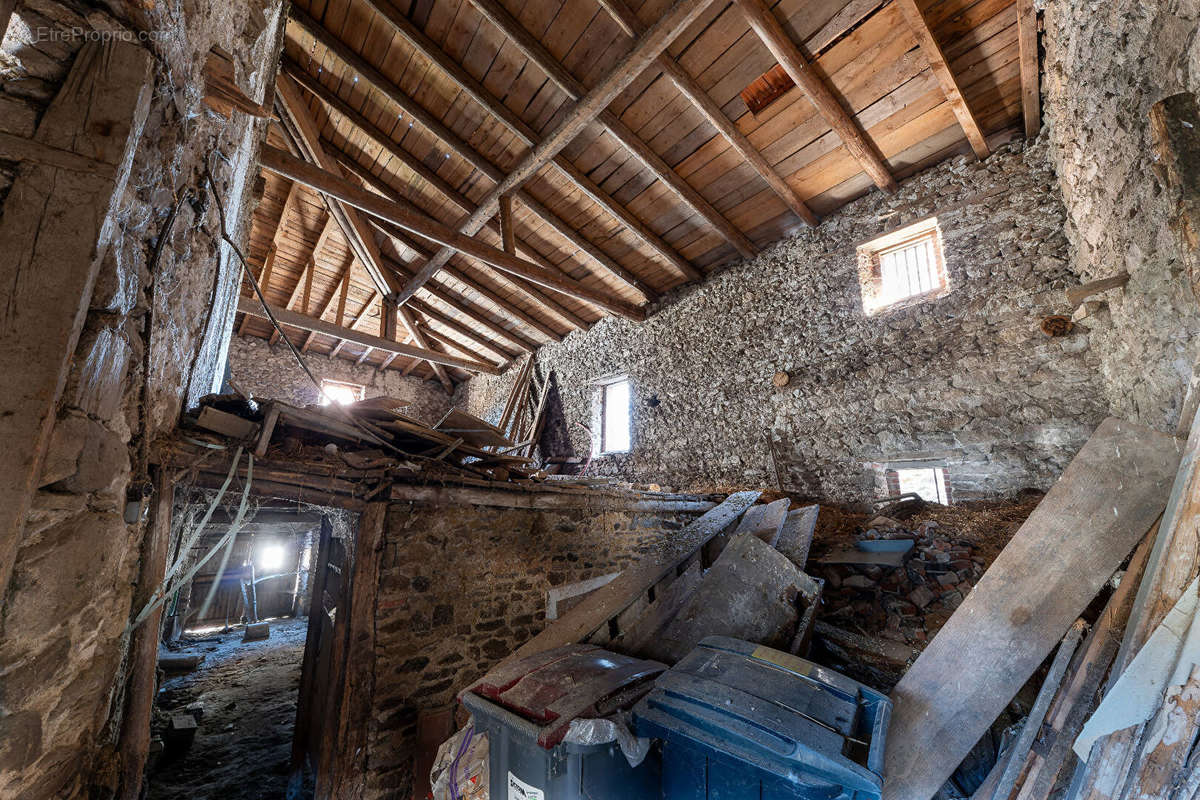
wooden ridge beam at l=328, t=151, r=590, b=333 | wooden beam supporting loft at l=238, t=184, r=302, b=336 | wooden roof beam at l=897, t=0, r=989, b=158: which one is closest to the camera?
wooden roof beam at l=897, t=0, r=989, b=158

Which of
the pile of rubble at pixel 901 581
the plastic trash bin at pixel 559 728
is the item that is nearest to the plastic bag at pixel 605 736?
the plastic trash bin at pixel 559 728

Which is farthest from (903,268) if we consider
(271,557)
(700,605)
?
(271,557)

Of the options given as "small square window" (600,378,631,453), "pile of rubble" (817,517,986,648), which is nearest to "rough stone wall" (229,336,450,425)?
"small square window" (600,378,631,453)

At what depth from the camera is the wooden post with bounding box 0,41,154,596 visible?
48.6 inches

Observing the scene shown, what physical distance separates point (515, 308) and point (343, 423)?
603 centimetres

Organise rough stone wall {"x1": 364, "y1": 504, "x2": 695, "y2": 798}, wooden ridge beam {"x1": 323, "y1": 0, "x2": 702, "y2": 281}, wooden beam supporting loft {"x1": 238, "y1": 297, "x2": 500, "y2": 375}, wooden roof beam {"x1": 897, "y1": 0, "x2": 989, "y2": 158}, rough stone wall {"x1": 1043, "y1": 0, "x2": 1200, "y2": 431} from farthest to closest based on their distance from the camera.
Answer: wooden beam supporting loft {"x1": 238, "y1": 297, "x2": 500, "y2": 375} < wooden ridge beam {"x1": 323, "y1": 0, "x2": 702, "y2": 281} < wooden roof beam {"x1": 897, "y1": 0, "x2": 989, "y2": 158} < rough stone wall {"x1": 364, "y1": 504, "x2": 695, "y2": 798} < rough stone wall {"x1": 1043, "y1": 0, "x2": 1200, "y2": 431}

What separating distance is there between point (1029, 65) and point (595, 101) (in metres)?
3.70

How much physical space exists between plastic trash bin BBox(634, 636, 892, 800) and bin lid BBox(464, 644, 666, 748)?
23cm

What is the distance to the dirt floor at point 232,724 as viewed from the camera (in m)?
3.71

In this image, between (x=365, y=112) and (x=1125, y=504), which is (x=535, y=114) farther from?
(x=1125, y=504)

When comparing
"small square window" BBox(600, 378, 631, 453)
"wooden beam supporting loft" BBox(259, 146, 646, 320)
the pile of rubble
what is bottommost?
the pile of rubble

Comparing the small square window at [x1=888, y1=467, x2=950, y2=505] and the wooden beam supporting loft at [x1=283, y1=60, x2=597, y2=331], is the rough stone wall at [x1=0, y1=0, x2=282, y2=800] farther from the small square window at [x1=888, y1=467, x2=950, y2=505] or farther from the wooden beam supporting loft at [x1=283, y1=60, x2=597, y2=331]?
the small square window at [x1=888, y1=467, x2=950, y2=505]

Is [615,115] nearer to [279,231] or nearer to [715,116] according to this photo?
[715,116]

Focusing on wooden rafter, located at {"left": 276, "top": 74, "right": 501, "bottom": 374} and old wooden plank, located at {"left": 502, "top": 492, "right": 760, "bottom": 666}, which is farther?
wooden rafter, located at {"left": 276, "top": 74, "right": 501, "bottom": 374}
